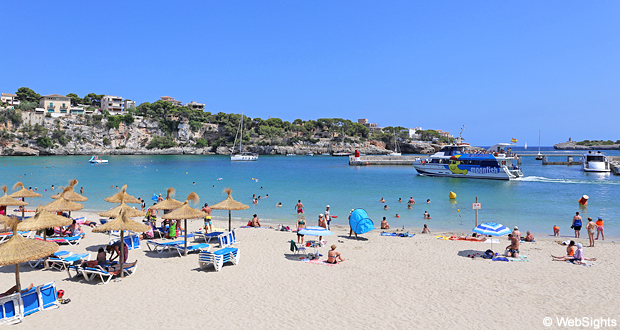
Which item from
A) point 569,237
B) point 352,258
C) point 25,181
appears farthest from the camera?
point 25,181

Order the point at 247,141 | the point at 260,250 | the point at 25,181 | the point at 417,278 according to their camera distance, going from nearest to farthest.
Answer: the point at 417,278, the point at 260,250, the point at 25,181, the point at 247,141

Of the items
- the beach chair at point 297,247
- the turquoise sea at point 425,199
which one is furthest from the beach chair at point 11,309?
the turquoise sea at point 425,199

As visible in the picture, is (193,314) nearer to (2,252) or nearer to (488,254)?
(2,252)

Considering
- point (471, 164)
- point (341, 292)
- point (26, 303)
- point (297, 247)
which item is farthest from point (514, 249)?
point (471, 164)

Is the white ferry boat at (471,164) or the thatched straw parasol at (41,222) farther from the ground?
the white ferry boat at (471,164)

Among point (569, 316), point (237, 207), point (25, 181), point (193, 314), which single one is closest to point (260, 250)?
point (237, 207)

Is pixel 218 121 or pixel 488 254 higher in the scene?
pixel 218 121

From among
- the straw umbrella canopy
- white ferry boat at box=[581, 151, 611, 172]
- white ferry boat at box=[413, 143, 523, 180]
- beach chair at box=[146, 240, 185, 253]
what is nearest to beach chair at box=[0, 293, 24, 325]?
the straw umbrella canopy

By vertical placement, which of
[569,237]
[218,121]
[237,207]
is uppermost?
[218,121]

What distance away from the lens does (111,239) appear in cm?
1231

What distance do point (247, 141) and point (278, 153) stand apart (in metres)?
11.1

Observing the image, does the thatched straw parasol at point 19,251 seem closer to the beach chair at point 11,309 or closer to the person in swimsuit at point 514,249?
the beach chair at point 11,309

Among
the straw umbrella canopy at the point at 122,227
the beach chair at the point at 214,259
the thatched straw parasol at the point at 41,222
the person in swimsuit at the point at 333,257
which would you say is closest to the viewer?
the straw umbrella canopy at the point at 122,227

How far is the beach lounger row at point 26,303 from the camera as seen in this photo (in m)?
6.24
